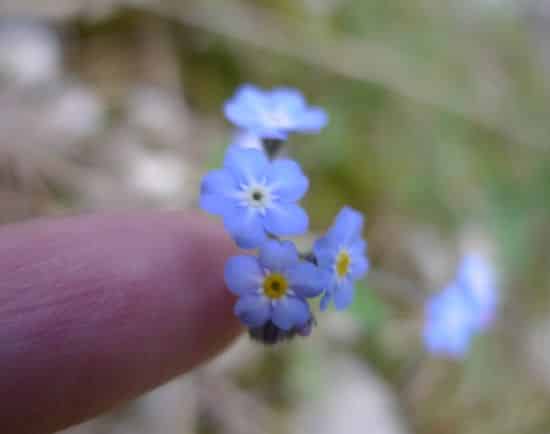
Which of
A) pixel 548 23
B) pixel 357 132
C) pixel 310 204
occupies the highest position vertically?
pixel 548 23

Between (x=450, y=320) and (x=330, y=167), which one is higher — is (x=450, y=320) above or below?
below

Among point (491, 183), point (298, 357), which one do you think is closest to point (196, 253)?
point (298, 357)

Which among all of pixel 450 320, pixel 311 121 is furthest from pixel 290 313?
pixel 450 320

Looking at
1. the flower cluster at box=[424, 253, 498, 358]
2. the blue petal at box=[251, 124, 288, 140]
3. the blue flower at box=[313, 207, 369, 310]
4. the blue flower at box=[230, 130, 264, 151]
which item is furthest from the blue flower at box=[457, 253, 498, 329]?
A: the blue petal at box=[251, 124, 288, 140]

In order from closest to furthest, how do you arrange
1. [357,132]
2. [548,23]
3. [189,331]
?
[189,331]
[357,132]
[548,23]

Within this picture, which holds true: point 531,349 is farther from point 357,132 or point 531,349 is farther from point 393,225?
point 357,132

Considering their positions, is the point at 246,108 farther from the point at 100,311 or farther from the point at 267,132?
the point at 100,311
